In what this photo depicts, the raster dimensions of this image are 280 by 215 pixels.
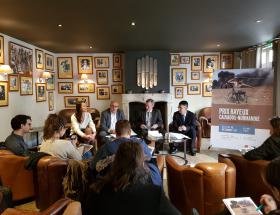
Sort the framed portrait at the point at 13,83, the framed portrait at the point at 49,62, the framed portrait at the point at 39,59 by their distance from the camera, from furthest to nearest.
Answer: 1. the framed portrait at the point at 49,62
2. the framed portrait at the point at 39,59
3. the framed portrait at the point at 13,83

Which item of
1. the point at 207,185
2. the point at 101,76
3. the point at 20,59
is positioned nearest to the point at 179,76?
the point at 101,76

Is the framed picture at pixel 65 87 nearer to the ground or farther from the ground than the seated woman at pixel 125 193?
farther from the ground

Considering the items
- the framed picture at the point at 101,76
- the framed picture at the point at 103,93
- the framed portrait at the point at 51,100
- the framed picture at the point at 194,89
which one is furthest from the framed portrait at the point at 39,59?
the framed picture at the point at 194,89

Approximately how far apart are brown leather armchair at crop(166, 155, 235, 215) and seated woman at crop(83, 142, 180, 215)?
0.78 metres

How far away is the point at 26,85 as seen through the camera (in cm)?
A: 628

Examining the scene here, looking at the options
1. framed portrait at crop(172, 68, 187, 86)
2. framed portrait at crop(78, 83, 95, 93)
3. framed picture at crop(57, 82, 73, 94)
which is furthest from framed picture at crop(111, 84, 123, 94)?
framed portrait at crop(172, 68, 187, 86)

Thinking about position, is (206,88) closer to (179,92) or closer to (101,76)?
(179,92)

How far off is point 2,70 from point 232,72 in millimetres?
4235

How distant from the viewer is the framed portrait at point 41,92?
6.96m

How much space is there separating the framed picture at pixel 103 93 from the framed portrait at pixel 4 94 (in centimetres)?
357

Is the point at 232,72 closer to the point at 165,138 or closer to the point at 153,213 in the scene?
the point at 165,138

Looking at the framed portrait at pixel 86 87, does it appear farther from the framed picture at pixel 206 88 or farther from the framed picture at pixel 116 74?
the framed picture at pixel 206 88

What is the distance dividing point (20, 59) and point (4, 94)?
3.59 ft

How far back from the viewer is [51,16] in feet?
13.6
